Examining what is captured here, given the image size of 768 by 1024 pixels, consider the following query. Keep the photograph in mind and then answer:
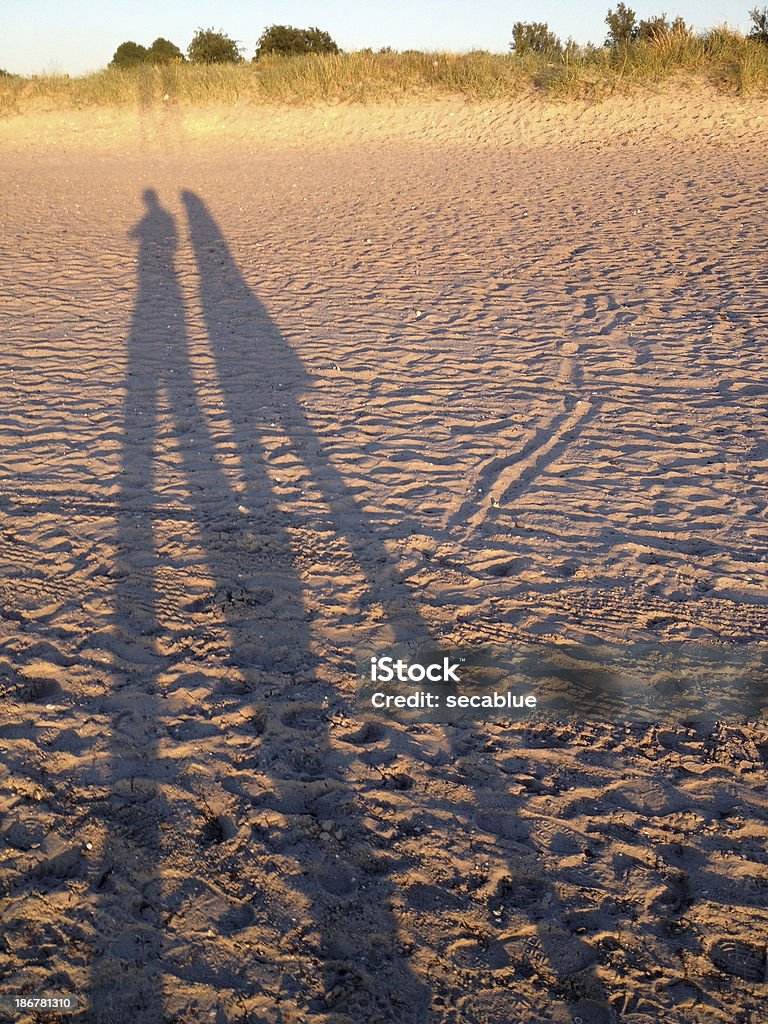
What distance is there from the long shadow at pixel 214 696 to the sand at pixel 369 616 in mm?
13

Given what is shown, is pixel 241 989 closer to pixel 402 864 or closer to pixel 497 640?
pixel 402 864

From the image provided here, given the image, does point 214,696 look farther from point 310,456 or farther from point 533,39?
point 533,39

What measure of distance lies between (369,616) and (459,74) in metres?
17.6

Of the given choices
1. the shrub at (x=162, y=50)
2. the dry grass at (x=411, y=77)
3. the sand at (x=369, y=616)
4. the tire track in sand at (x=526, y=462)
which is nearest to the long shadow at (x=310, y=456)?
the sand at (x=369, y=616)

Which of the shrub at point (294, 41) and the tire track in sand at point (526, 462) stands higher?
the shrub at point (294, 41)

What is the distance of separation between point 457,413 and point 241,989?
4.23 metres

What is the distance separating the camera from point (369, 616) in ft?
12.6

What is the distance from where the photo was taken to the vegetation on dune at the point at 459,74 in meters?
16.0

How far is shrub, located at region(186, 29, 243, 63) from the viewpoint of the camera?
92.8ft

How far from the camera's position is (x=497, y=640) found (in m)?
3.69

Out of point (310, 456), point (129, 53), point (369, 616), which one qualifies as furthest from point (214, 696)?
point (129, 53)

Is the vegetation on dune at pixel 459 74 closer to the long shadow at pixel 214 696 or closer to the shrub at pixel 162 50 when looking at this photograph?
the shrub at pixel 162 50

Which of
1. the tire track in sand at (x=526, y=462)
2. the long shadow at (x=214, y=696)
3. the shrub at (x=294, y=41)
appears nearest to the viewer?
the long shadow at (x=214, y=696)

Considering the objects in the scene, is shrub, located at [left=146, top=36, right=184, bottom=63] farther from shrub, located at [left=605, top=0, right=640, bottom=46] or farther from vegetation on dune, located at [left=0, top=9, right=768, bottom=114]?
shrub, located at [left=605, top=0, right=640, bottom=46]
